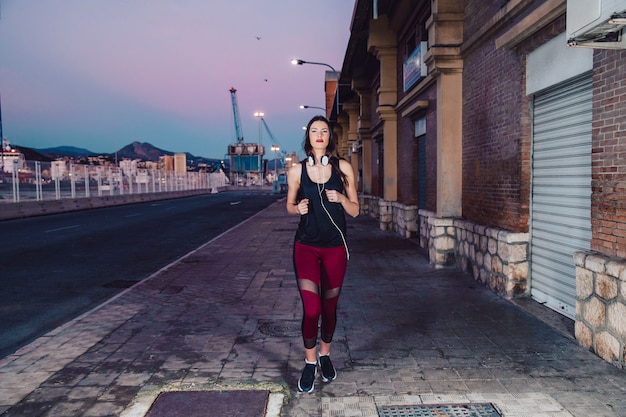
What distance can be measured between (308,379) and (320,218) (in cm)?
126

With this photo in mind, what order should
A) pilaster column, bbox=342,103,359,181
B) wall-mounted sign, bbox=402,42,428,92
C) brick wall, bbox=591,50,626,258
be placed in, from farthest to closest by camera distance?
1. pilaster column, bbox=342,103,359,181
2. wall-mounted sign, bbox=402,42,428,92
3. brick wall, bbox=591,50,626,258

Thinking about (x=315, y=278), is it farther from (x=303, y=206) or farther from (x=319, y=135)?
(x=319, y=135)

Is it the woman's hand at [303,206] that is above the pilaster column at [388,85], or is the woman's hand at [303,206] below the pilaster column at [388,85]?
below

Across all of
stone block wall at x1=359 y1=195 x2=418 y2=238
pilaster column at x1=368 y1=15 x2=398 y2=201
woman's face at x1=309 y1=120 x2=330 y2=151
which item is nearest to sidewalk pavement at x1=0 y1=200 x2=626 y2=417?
woman's face at x1=309 y1=120 x2=330 y2=151

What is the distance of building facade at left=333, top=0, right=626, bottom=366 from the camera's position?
4547 mm

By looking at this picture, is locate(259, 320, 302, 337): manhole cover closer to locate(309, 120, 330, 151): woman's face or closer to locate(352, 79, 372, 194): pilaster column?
locate(309, 120, 330, 151): woman's face

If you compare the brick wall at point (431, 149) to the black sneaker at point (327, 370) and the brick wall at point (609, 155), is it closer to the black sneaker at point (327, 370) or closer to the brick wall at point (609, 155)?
the brick wall at point (609, 155)

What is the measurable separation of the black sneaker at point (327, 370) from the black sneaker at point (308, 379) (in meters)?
0.12

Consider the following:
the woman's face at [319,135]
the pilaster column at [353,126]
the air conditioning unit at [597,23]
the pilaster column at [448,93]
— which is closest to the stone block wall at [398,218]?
the pilaster column at [448,93]

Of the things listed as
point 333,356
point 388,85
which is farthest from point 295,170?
point 388,85

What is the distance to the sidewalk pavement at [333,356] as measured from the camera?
12.2 feet

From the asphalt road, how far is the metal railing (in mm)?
7687

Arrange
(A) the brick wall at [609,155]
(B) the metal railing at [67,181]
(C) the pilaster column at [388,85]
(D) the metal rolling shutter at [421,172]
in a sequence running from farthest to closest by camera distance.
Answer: (B) the metal railing at [67,181] → (C) the pilaster column at [388,85] → (D) the metal rolling shutter at [421,172] → (A) the brick wall at [609,155]

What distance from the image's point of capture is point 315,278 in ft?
13.0
